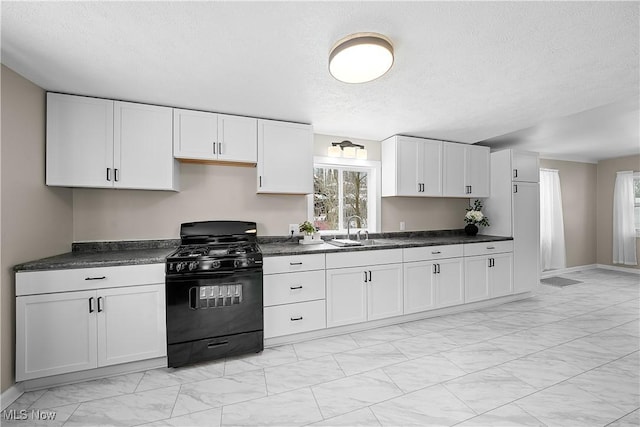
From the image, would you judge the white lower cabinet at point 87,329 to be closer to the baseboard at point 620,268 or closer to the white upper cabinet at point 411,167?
the white upper cabinet at point 411,167

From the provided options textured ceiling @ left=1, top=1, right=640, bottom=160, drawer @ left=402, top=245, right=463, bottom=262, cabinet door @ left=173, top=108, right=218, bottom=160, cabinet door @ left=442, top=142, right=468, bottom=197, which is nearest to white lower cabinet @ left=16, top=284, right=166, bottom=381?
cabinet door @ left=173, top=108, right=218, bottom=160

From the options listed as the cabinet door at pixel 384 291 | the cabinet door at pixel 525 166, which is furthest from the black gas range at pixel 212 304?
the cabinet door at pixel 525 166

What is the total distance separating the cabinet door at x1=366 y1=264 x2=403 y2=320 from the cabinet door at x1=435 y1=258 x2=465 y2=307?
0.59 meters

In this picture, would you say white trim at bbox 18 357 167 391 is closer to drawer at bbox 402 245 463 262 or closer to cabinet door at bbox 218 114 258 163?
cabinet door at bbox 218 114 258 163

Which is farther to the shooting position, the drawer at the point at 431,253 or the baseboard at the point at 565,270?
the baseboard at the point at 565,270

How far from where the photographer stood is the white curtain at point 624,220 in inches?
221

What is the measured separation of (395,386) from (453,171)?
10.3ft

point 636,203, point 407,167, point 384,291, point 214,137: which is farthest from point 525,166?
point 214,137

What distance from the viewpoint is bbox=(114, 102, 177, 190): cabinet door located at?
249cm

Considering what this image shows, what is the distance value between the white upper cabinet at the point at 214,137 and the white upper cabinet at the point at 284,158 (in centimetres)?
11

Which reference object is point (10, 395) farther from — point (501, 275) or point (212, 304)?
point (501, 275)

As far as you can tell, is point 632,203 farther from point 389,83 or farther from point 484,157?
point 389,83

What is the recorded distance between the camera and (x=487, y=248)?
374cm

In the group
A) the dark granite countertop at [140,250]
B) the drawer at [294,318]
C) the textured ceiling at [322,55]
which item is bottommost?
the drawer at [294,318]
